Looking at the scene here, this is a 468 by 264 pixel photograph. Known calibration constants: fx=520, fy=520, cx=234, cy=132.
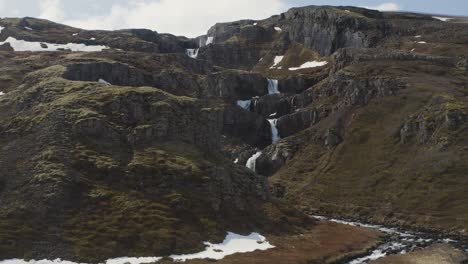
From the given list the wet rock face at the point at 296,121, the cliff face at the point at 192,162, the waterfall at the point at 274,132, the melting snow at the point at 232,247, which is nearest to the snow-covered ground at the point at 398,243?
the cliff face at the point at 192,162

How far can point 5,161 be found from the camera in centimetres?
8631

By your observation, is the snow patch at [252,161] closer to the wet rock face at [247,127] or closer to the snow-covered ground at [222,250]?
the wet rock face at [247,127]

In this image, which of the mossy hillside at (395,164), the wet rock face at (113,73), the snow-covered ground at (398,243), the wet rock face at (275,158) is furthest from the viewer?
the wet rock face at (113,73)

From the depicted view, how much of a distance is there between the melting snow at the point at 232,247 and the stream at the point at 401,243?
1426 cm

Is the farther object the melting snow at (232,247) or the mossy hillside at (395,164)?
the mossy hillside at (395,164)

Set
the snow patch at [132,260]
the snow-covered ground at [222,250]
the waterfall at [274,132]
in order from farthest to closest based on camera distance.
→ the waterfall at [274,132]
the snow patch at [132,260]
the snow-covered ground at [222,250]

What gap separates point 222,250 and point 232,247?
244 cm

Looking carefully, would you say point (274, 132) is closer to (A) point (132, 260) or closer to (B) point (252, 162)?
(B) point (252, 162)

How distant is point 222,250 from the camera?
7712 centimetres

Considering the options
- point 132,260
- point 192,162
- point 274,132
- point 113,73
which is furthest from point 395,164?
point 113,73

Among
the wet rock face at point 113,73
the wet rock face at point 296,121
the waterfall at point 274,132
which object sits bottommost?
the waterfall at point 274,132

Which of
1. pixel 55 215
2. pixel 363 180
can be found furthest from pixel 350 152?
pixel 55 215

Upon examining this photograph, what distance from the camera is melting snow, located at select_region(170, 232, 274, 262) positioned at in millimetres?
73300

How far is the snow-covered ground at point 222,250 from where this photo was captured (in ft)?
218
